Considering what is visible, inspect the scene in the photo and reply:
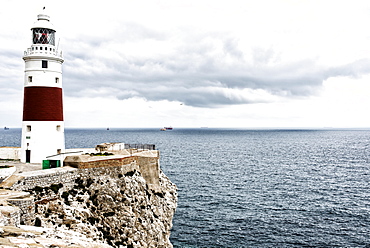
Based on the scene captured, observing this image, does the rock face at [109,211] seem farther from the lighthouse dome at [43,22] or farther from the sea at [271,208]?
the lighthouse dome at [43,22]

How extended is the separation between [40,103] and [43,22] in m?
9.11

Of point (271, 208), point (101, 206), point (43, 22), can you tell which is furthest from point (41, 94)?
point (271, 208)

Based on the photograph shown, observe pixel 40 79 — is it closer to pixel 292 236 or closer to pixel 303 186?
pixel 292 236

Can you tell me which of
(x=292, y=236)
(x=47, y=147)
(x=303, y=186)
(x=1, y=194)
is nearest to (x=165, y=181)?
(x=47, y=147)

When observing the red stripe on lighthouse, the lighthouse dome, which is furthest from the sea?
the lighthouse dome

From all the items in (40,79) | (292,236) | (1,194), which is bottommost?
(292,236)

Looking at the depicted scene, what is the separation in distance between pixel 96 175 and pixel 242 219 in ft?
74.3

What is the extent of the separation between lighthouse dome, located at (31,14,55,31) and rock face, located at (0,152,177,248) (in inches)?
664

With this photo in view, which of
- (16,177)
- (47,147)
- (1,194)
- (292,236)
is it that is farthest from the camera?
(292,236)

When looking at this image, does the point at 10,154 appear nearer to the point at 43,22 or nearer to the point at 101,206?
the point at 43,22

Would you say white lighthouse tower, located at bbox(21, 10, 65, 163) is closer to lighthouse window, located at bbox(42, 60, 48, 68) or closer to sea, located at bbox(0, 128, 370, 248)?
lighthouse window, located at bbox(42, 60, 48, 68)

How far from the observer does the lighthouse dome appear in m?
32.0

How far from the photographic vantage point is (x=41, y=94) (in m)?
31.8

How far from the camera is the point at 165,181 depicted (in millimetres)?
37781
